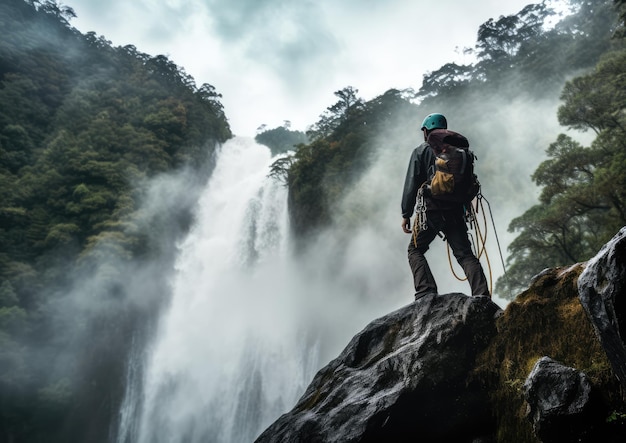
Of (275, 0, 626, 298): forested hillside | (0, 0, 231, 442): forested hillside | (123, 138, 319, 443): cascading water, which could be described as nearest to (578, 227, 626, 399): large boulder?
(275, 0, 626, 298): forested hillside

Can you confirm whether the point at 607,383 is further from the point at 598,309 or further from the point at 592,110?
the point at 592,110

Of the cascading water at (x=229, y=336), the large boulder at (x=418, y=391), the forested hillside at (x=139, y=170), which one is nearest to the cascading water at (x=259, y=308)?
the cascading water at (x=229, y=336)

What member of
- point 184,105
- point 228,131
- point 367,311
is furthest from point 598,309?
point 228,131

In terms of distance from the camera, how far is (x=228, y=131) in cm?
4753

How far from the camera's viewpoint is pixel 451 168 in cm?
370

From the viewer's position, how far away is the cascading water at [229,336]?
756 inches

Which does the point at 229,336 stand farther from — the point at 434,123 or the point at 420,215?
the point at 434,123

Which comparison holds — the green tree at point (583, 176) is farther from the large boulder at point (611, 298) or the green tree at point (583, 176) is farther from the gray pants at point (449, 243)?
the large boulder at point (611, 298)

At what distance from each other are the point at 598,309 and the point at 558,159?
36.8ft

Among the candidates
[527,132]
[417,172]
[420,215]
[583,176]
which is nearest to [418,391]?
[420,215]

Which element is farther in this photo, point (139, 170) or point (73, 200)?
point (139, 170)

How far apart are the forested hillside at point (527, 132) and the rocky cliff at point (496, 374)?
7.81 metres

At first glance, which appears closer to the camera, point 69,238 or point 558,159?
point 558,159

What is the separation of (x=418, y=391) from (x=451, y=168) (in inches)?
75.8
